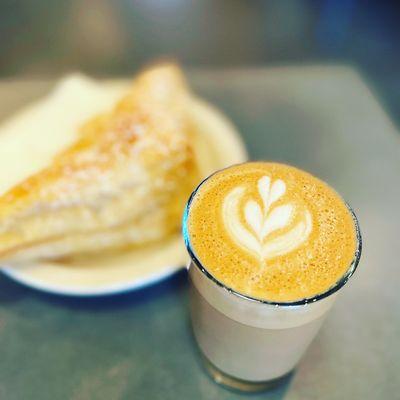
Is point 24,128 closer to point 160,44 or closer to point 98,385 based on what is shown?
point 98,385

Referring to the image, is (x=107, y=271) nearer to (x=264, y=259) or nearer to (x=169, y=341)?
(x=169, y=341)

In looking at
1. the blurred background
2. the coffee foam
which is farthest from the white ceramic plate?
the blurred background

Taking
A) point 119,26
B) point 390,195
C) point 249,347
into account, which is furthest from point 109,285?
point 119,26

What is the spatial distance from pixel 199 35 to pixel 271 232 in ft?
3.65

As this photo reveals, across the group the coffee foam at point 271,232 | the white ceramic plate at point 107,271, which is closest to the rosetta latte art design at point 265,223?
the coffee foam at point 271,232

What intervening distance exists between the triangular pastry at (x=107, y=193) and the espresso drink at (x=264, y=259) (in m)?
0.20

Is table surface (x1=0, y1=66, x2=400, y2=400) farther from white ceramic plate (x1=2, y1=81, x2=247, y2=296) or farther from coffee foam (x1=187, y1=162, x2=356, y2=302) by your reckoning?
coffee foam (x1=187, y1=162, x2=356, y2=302)

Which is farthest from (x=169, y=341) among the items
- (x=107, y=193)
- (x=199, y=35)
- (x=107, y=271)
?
(x=199, y=35)

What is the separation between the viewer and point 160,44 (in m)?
1.48

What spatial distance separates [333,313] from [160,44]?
1.02m

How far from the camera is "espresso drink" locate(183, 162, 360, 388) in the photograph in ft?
1.73

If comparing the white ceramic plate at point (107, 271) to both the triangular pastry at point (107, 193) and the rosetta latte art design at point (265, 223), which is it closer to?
the triangular pastry at point (107, 193)

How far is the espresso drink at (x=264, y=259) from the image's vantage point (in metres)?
0.53

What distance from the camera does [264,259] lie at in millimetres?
550
